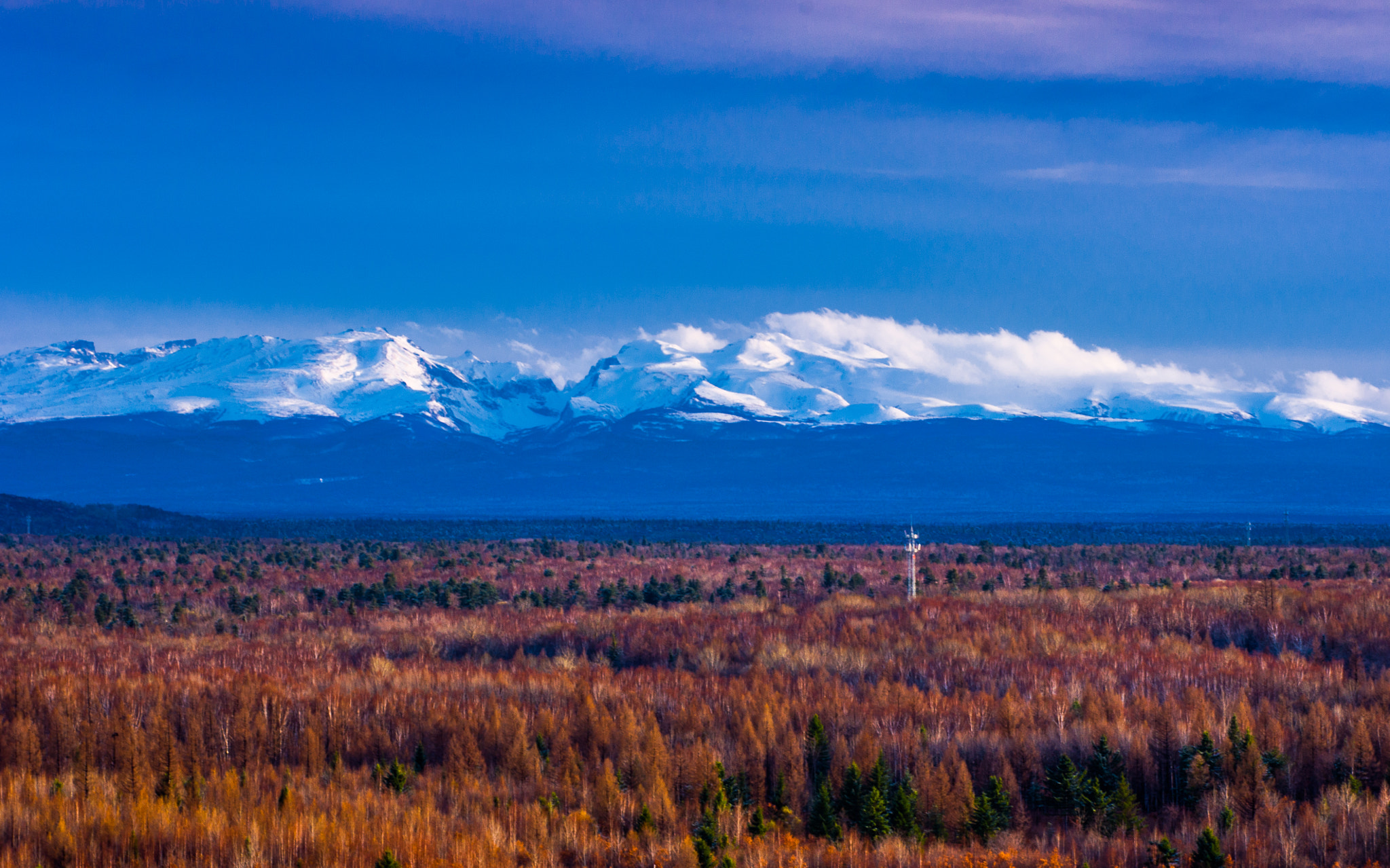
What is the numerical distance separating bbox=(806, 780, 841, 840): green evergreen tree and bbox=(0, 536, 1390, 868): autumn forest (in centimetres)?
4

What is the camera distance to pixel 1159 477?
6467 inches

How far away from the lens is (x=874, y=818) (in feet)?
30.0

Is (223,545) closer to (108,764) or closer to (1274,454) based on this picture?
(108,764)

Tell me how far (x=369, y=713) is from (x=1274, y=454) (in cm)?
20559

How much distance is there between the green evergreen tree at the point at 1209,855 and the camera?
7.75m

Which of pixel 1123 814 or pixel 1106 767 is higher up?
pixel 1106 767

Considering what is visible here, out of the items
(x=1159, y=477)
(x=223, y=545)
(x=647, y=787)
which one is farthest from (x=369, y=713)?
(x=1159, y=477)

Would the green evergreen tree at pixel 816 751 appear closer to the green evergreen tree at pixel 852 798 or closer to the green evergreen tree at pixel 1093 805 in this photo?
the green evergreen tree at pixel 852 798

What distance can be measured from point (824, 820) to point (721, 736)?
257 centimetres

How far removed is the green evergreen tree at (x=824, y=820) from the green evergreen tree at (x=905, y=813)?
0.51 meters

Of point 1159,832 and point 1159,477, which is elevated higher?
point 1159,477

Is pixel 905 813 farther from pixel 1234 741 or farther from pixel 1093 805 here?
pixel 1234 741

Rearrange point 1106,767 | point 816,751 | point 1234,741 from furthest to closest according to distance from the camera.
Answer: point 816,751
point 1234,741
point 1106,767

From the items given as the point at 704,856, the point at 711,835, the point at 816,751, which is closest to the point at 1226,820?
the point at 816,751
